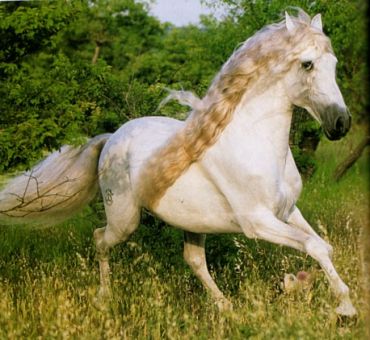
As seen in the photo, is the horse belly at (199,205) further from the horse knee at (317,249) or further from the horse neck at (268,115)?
the horse knee at (317,249)

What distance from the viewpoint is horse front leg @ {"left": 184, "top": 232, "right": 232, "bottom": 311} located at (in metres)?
6.03

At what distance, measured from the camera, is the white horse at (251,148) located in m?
4.99

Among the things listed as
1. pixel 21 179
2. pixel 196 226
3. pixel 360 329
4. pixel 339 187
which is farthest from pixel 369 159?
pixel 339 187

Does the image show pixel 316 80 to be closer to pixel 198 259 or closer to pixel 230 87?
pixel 230 87

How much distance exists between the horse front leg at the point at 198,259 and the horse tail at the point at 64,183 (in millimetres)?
1030

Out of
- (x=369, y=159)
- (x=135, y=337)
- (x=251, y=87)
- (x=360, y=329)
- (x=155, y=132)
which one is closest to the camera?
(x=369, y=159)

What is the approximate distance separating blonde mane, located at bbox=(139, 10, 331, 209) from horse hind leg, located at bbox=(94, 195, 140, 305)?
1.85 feet

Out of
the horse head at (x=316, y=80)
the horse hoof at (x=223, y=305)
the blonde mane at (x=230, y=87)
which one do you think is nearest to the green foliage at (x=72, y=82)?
the horse head at (x=316, y=80)

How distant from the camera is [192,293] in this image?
6.19 m

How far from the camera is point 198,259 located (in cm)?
620

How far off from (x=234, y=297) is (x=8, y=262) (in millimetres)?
2133

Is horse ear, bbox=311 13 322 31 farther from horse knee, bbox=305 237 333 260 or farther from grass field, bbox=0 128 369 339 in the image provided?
horse knee, bbox=305 237 333 260

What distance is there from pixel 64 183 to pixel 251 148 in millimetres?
2174

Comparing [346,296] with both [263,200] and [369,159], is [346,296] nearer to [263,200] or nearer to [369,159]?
[263,200]
